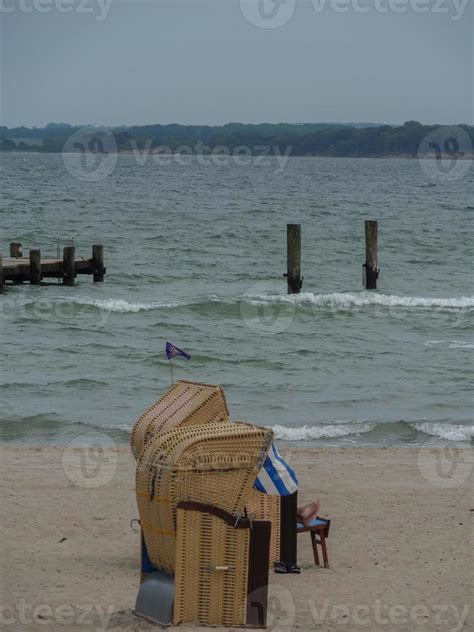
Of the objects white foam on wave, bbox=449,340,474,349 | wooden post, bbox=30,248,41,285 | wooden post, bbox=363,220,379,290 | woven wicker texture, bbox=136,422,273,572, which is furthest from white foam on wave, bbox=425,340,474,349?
woven wicker texture, bbox=136,422,273,572

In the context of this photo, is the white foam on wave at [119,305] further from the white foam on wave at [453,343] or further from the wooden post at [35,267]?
the white foam on wave at [453,343]

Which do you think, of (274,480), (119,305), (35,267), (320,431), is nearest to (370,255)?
(119,305)

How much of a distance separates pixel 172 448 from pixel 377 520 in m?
3.75

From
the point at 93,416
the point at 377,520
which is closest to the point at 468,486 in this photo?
the point at 377,520

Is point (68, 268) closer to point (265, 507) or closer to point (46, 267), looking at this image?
point (46, 267)

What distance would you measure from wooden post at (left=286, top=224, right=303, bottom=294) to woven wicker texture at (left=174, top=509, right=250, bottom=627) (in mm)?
23488

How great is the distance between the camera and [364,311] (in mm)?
31266

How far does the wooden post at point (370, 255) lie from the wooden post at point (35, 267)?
8751 millimetres

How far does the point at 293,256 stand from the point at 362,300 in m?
2.21

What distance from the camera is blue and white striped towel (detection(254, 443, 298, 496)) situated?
32.4 ft

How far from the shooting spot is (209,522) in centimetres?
855

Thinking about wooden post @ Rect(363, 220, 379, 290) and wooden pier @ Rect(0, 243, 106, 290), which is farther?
wooden post @ Rect(363, 220, 379, 290)

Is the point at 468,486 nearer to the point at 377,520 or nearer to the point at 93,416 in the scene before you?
the point at 377,520

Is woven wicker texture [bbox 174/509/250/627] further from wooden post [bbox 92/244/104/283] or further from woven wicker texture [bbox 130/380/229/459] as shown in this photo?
wooden post [bbox 92/244/104/283]
